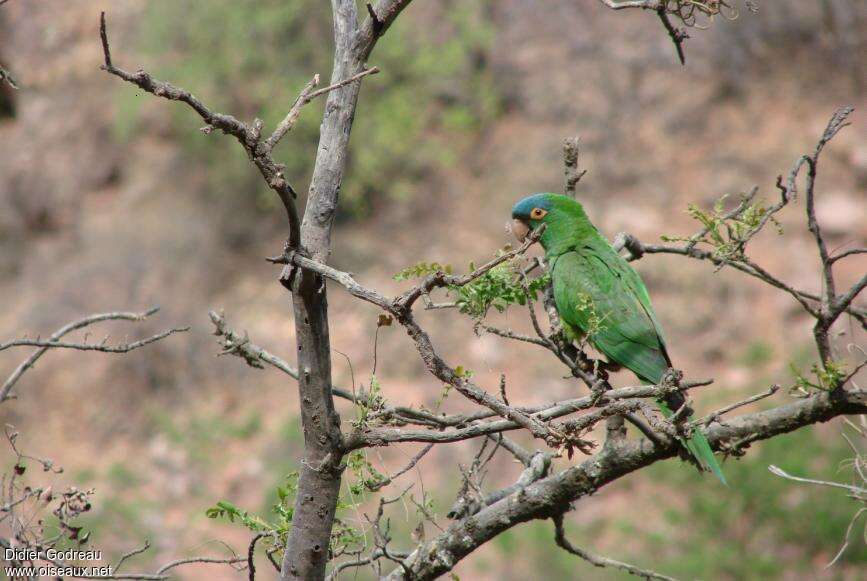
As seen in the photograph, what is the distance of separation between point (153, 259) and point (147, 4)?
3403 mm

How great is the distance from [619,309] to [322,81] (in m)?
6.45

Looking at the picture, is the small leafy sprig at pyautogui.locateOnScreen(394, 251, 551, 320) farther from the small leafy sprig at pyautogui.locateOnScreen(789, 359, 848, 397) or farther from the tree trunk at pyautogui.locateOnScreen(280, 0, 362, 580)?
the small leafy sprig at pyautogui.locateOnScreen(789, 359, 848, 397)

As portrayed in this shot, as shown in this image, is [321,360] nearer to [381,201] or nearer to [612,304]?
[612,304]

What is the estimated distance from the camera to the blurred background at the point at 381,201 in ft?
30.1

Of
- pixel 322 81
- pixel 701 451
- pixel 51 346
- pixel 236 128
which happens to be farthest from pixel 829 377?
pixel 322 81

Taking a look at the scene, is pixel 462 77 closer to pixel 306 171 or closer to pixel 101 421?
pixel 306 171

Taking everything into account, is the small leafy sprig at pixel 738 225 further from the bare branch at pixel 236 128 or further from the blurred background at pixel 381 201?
the blurred background at pixel 381 201

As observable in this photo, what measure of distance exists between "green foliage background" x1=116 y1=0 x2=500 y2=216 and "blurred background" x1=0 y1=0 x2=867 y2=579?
34mm

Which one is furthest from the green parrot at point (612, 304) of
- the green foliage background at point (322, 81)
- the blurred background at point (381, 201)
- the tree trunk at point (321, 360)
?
the green foliage background at point (322, 81)

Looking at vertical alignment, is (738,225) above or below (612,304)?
below

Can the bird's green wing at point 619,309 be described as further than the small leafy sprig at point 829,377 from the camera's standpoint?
Yes

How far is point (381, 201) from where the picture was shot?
1086 centimetres

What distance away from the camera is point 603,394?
2.29 m

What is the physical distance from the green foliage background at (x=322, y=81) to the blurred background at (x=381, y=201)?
0.11 ft
